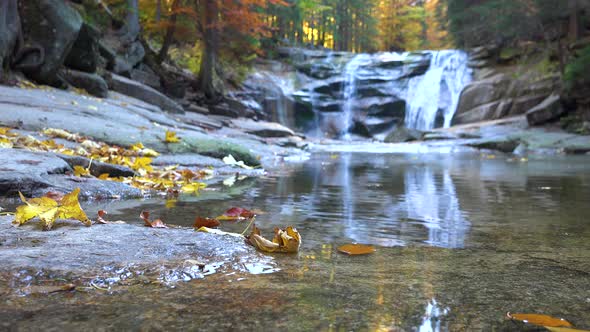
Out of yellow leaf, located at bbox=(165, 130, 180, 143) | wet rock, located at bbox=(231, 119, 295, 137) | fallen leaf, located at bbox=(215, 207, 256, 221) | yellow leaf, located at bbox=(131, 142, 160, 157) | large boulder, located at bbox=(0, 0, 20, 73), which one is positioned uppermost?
large boulder, located at bbox=(0, 0, 20, 73)

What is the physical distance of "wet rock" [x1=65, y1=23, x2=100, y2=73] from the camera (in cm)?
A: 1124

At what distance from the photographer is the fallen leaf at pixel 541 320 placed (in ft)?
3.18

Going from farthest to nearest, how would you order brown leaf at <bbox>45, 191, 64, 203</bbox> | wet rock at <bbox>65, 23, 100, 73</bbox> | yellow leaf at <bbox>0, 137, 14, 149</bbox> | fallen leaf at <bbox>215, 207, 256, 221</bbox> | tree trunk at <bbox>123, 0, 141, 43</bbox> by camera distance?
tree trunk at <bbox>123, 0, 141, 43</bbox> < wet rock at <bbox>65, 23, 100, 73</bbox> < yellow leaf at <bbox>0, 137, 14, 149</bbox> < brown leaf at <bbox>45, 191, 64, 203</bbox> < fallen leaf at <bbox>215, 207, 256, 221</bbox>

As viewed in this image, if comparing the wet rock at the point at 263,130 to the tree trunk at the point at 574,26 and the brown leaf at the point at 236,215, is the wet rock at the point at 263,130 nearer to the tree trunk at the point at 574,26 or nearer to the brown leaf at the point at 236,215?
the brown leaf at the point at 236,215

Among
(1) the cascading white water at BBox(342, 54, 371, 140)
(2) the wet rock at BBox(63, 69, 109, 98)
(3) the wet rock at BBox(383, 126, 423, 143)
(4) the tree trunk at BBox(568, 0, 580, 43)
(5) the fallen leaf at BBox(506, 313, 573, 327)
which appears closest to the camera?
(5) the fallen leaf at BBox(506, 313, 573, 327)

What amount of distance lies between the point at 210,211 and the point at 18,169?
1.24 m

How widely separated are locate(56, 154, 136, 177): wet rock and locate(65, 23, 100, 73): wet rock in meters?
8.59

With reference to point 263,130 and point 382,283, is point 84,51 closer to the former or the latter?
point 263,130

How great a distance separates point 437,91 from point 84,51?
1761 cm

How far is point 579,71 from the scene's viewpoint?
50.4 ft

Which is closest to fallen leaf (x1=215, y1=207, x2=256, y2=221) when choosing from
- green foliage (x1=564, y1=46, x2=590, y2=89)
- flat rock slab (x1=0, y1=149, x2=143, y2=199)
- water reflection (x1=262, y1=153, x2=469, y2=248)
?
water reflection (x1=262, y1=153, x2=469, y2=248)

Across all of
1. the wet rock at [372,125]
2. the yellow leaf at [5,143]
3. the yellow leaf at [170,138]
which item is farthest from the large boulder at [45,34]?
the wet rock at [372,125]

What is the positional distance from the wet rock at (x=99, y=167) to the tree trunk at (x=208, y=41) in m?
12.1

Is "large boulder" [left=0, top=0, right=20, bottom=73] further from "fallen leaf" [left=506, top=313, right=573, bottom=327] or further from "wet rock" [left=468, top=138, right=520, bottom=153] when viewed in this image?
"wet rock" [left=468, top=138, right=520, bottom=153]
